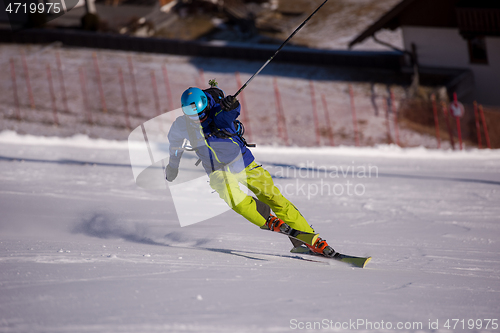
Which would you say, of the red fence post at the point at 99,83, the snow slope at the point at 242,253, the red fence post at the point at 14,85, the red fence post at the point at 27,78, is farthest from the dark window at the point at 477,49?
the red fence post at the point at 14,85

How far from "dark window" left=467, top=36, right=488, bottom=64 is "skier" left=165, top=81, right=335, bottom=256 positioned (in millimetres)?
14153

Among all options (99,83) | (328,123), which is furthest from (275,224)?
(99,83)

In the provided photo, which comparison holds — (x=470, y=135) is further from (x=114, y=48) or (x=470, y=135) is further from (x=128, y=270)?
(x=114, y=48)

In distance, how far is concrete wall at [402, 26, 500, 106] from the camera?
Answer: 15.9 meters

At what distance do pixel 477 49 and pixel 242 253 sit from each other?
14714 mm

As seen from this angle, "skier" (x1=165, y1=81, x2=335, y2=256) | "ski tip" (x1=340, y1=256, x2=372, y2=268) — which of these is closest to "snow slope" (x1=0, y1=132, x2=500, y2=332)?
"ski tip" (x1=340, y1=256, x2=372, y2=268)

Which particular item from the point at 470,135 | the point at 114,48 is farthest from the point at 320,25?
the point at 470,135

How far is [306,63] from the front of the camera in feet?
62.7

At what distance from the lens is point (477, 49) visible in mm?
16500

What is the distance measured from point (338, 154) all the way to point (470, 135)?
3.99 meters

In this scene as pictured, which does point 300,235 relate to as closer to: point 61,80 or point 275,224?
point 275,224

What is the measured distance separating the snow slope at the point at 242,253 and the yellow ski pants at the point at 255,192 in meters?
0.43

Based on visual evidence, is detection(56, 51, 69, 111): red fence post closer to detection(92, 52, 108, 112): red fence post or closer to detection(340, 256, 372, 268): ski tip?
detection(92, 52, 108, 112): red fence post

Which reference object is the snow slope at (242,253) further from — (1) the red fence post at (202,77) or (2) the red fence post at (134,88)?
(1) the red fence post at (202,77)
